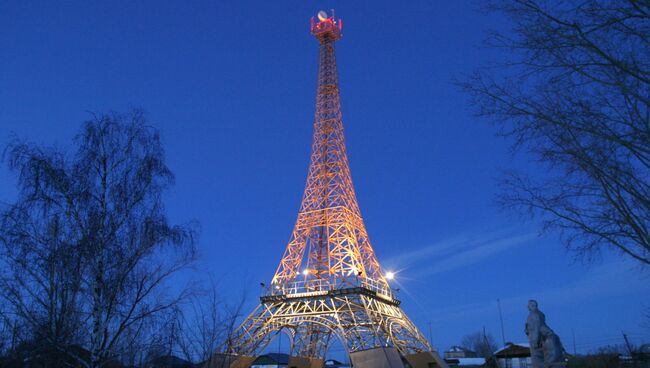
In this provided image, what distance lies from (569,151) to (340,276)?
3287cm

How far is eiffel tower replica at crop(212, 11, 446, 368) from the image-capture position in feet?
121

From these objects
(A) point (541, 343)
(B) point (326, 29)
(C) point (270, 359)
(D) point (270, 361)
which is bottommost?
(A) point (541, 343)

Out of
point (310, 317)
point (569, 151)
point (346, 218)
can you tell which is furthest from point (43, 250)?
point (346, 218)

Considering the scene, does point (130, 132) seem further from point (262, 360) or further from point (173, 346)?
point (262, 360)

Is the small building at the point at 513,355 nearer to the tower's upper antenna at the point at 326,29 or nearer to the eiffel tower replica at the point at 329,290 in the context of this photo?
the eiffel tower replica at the point at 329,290

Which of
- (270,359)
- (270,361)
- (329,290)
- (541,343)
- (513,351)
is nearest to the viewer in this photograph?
(541,343)

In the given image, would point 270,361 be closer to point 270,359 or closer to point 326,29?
point 270,359

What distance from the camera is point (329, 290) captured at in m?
39.5

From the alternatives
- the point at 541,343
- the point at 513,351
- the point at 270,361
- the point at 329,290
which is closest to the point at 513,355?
the point at 513,351

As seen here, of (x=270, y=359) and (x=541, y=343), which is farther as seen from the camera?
(x=270, y=359)

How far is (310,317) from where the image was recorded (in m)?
39.8

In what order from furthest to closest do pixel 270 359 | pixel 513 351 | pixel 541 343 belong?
1. pixel 270 359
2. pixel 513 351
3. pixel 541 343

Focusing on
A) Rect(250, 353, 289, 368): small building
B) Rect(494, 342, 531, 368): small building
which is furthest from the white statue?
Rect(250, 353, 289, 368): small building

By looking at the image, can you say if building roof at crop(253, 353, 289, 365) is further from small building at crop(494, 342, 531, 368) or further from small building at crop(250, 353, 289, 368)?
small building at crop(494, 342, 531, 368)
